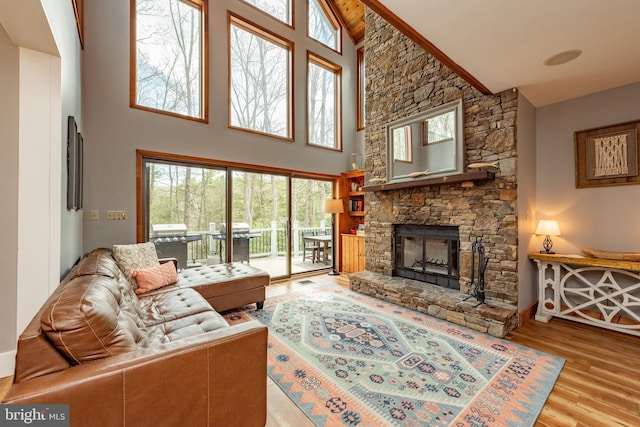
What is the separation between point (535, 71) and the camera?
2.64 metres

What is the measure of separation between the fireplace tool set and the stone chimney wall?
0.23ft

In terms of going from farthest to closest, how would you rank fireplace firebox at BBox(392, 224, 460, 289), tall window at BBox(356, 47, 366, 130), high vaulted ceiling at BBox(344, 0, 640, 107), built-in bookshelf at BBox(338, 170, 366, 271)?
tall window at BBox(356, 47, 366, 130), built-in bookshelf at BBox(338, 170, 366, 271), fireplace firebox at BBox(392, 224, 460, 289), high vaulted ceiling at BBox(344, 0, 640, 107)

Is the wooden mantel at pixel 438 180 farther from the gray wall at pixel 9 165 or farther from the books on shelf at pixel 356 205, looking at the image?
the gray wall at pixel 9 165

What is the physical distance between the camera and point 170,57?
12.9ft

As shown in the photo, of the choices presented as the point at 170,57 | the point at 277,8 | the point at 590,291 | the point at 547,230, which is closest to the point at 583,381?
the point at 590,291

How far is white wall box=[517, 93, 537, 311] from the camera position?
305 centimetres

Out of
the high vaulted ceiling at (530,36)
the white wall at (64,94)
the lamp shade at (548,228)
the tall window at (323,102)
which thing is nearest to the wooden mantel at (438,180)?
the lamp shade at (548,228)

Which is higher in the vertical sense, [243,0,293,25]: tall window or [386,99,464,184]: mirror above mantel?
[243,0,293,25]: tall window

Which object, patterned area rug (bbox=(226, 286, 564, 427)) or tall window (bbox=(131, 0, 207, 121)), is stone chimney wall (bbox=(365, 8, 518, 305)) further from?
tall window (bbox=(131, 0, 207, 121))

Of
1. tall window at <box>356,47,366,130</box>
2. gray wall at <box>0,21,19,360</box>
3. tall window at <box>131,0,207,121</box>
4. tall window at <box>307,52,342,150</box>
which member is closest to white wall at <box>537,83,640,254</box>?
tall window at <box>356,47,366,130</box>

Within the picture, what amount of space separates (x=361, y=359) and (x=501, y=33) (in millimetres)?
2834

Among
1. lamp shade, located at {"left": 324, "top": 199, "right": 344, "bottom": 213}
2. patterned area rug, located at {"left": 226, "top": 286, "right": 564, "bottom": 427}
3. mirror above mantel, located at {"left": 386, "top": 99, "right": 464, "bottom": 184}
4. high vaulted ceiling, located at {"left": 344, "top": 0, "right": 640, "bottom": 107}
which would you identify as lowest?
patterned area rug, located at {"left": 226, "top": 286, "right": 564, "bottom": 427}

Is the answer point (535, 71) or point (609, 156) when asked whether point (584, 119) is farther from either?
point (535, 71)

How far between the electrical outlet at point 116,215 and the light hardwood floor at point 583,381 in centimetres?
188
